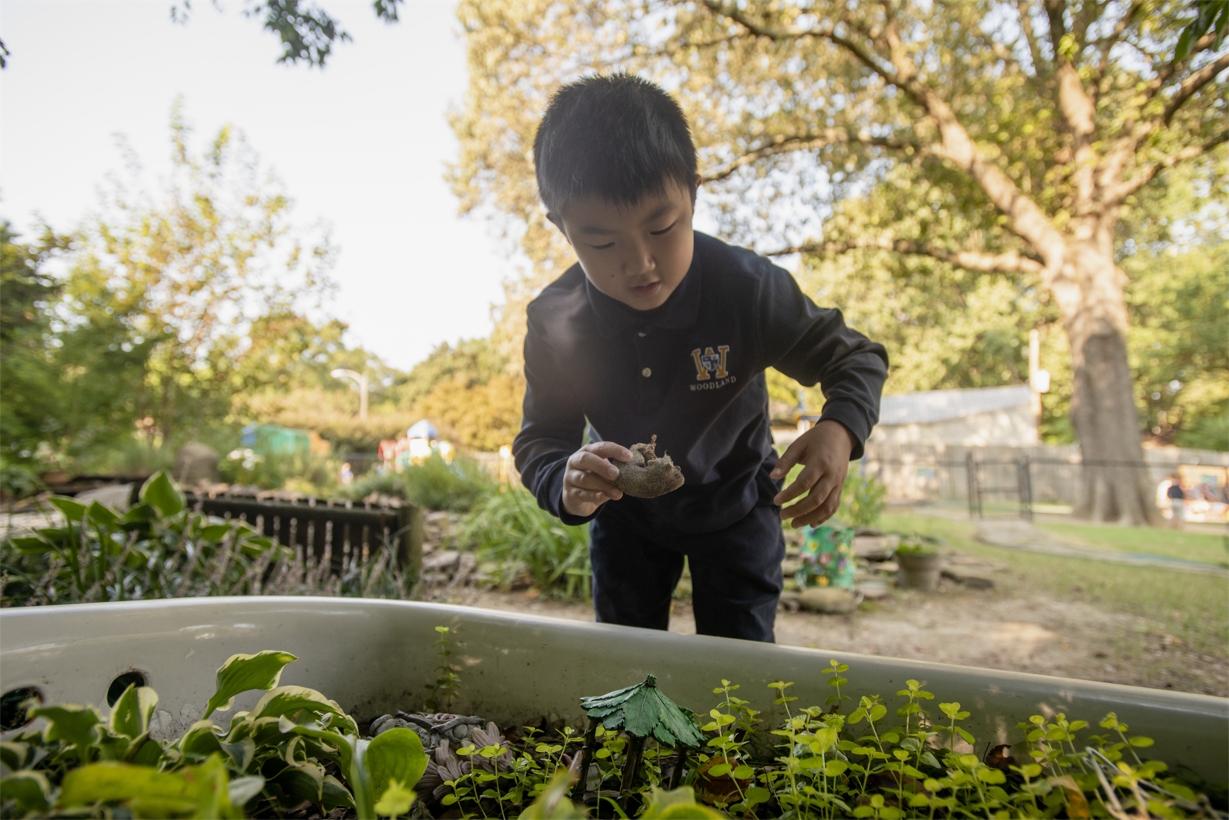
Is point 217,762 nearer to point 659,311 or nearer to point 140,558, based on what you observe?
point 659,311

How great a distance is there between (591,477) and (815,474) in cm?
34

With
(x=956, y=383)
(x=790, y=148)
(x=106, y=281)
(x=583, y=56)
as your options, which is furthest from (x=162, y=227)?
(x=956, y=383)

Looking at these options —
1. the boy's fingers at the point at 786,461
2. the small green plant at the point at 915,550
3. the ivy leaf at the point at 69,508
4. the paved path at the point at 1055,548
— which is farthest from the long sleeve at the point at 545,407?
the paved path at the point at 1055,548

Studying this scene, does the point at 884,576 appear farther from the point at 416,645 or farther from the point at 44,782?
the point at 44,782

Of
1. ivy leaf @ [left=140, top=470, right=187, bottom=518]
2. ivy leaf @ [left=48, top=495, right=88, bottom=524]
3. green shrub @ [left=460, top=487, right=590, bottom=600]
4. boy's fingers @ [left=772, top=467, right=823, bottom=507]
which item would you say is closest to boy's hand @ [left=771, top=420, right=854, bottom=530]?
boy's fingers @ [left=772, top=467, right=823, bottom=507]

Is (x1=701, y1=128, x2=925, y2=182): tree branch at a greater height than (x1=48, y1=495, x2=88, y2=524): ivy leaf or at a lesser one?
greater

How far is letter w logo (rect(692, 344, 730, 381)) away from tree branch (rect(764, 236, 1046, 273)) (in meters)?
7.09

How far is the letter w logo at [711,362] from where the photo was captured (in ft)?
4.26

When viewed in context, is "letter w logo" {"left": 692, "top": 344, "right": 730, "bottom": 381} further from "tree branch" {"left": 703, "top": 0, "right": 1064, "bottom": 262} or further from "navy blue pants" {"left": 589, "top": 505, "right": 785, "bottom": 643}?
"tree branch" {"left": 703, "top": 0, "right": 1064, "bottom": 262}

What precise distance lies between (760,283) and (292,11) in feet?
3.75

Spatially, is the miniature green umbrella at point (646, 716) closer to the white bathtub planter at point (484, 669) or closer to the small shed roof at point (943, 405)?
the white bathtub planter at point (484, 669)

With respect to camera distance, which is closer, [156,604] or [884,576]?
[156,604]

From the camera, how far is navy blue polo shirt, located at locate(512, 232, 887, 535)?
1293 mm

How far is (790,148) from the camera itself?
755 centimetres
